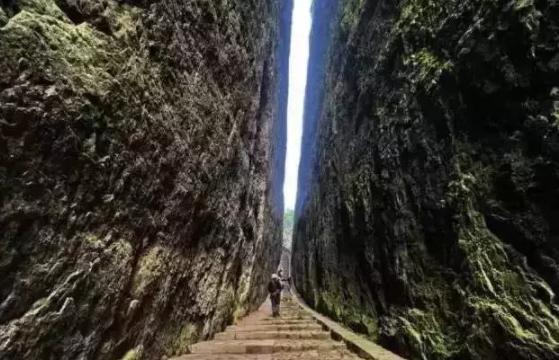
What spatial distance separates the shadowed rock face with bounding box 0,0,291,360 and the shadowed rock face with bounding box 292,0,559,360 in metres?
3.63

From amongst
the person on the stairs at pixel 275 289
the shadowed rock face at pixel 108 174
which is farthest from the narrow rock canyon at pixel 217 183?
the person on the stairs at pixel 275 289

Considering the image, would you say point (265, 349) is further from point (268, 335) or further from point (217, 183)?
point (217, 183)

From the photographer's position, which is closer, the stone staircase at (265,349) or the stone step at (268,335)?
the stone staircase at (265,349)

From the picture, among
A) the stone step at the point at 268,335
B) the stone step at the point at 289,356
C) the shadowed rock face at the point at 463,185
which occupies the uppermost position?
the shadowed rock face at the point at 463,185

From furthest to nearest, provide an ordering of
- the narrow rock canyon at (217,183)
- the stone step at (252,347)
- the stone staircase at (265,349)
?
the stone step at (252,347), the stone staircase at (265,349), the narrow rock canyon at (217,183)

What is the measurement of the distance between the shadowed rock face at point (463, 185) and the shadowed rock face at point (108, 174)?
363 cm

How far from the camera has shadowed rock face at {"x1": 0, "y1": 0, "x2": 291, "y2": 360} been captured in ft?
10.7

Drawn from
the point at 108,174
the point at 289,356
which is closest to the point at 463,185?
the point at 289,356

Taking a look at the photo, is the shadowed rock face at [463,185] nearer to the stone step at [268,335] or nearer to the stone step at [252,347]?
the stone step at [268,335]

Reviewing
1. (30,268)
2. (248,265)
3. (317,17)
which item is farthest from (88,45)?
(317,17)

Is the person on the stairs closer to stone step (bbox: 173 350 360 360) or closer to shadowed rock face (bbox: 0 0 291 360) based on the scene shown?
shadowed rock face (bbox: 0 0 291 360)

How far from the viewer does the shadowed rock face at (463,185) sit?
501 cm

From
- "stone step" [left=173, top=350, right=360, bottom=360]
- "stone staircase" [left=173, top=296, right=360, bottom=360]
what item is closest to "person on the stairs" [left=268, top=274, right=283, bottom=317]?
"stone staircase" [left=173, top=296, right=360, bottom=360]

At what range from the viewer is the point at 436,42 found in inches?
297
